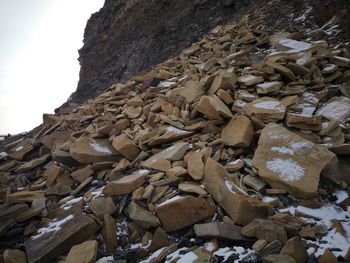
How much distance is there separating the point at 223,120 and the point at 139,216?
2.51 metres

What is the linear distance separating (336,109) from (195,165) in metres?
2.93

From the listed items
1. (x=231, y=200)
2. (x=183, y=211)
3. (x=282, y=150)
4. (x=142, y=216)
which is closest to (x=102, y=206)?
(x=142, y=216)

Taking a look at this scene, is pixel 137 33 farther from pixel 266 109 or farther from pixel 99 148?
pixel 266 109

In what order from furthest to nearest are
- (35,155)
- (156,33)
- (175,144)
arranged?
(156,33) → (35,155) → (175,144)

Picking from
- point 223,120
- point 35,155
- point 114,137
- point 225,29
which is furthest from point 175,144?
point 225,29

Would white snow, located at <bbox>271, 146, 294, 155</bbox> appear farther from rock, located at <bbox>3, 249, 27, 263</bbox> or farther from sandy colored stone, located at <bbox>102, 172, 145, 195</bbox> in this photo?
rock, located at <bbox>3, 249, 27, 263</bbox>

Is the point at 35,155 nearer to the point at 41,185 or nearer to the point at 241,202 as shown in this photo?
the point at 41,185

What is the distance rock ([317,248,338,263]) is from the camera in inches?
116

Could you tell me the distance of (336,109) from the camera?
515 cm

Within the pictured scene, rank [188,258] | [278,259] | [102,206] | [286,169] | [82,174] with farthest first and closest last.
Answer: [82,174]
[102,206]
[286,169]
[188,258]
[278,259]

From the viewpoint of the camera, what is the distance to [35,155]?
6.79 m

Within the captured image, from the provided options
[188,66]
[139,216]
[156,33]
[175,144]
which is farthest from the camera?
[156,33]

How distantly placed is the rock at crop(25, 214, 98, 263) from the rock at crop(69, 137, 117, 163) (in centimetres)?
161

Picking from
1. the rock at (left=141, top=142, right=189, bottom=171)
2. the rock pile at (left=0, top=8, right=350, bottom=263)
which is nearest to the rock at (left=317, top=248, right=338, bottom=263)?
the rock pile at (left=0, top=8, right=350, bottom=263)
